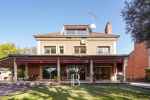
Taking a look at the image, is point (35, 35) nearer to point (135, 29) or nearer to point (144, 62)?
point (144, 62)

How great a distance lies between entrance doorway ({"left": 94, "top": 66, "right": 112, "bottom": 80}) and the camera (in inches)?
1670

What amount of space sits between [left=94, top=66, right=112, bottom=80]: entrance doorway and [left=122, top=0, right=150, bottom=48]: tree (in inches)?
913

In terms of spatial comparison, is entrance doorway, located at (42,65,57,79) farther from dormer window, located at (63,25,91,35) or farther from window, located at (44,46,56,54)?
dormer window, located at (63,25,91,35)

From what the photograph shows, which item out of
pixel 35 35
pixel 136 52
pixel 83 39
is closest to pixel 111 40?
pixel 83 39

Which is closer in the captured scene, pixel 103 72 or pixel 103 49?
pixel 103 72

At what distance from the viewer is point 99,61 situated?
38156 mm

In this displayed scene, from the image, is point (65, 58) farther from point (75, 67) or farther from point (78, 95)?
point (78, 95)

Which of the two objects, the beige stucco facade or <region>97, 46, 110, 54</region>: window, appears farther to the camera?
<region>97, 46, 110, 54</region>: window

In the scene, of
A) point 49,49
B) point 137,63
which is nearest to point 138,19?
point 49,49

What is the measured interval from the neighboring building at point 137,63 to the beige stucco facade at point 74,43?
6273 millimetres

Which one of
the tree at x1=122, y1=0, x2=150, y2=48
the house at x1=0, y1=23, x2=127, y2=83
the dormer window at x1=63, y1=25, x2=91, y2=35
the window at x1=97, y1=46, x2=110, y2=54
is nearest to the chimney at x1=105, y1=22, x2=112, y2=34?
the house at x1=0, y1=23, x2=127, y2=83

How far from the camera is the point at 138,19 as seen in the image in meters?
18.3

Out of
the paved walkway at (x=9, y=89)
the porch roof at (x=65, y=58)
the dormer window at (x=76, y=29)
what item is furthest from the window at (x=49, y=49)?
the paved walkway at (x=9, y=89)

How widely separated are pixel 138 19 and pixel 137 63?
3150cm
